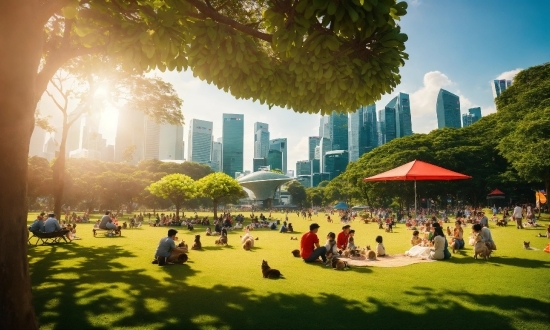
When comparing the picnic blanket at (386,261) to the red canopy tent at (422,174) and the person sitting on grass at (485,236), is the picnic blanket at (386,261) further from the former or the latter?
the red canopy tent at (422,174)

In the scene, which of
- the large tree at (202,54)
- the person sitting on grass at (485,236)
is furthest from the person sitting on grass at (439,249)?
the large tree at (202,54)

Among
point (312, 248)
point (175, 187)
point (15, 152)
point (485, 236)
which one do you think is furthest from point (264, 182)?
point (15, 152)

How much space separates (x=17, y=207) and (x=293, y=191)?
129 m

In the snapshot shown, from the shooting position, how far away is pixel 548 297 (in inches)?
248

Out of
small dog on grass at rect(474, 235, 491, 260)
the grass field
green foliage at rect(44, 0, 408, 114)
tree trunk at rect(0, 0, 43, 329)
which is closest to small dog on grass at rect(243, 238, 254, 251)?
the grass field

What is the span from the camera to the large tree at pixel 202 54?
363 cm

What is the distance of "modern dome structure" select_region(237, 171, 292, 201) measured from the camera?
336ft

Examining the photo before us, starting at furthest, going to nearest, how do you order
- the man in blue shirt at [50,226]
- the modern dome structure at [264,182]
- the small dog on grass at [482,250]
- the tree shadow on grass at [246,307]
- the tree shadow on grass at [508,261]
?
the modern dome structure at [264,182] < the man in blue shirt at [50,226] < the small dog on grass at [482,250] < the tree shadow on grass at [508,261] < the tree shadow on grass at [246,307]

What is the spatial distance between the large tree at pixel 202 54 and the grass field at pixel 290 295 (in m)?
2.43

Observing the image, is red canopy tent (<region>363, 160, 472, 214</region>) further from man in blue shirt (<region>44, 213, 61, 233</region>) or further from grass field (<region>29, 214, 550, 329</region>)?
man in blue shirt (<region>44, 213, 61, 233</region>)

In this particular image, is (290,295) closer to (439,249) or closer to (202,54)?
(202,54)

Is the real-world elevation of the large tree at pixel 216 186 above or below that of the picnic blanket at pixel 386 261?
above

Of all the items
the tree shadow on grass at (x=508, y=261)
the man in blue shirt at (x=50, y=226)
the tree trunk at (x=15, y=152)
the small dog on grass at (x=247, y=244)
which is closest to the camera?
the tree trunk at (x=15, y=152)

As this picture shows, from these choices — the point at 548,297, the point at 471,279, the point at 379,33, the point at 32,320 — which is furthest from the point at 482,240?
the point at 32,320
